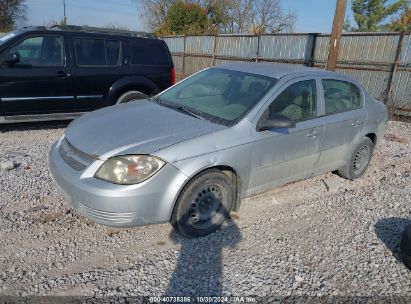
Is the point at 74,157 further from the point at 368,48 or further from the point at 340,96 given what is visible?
the point at 368,48

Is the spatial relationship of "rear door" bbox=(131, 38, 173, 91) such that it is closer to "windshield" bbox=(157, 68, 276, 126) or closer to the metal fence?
"windshield" bbox=(157, 68, 276, 126)

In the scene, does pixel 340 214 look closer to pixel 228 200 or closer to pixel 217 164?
pixel 228 200

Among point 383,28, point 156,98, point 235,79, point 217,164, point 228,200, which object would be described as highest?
point 383,28

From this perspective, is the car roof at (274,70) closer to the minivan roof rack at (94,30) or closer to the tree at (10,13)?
the minivan roof rack at (94,30)

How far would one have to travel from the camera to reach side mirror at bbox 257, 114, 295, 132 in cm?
328

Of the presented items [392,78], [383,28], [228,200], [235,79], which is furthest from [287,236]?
[383,28]

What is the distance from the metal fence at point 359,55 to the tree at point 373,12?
15365mm

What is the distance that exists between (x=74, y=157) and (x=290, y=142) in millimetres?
2232

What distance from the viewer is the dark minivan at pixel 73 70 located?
18.7 ft

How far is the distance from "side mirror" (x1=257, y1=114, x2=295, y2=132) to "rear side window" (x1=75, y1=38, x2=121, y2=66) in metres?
4.26

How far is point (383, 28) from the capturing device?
79.4ft

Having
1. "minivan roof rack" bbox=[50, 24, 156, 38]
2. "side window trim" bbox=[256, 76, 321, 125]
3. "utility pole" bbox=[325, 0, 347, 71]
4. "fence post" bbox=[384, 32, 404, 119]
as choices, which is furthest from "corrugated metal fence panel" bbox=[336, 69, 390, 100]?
"side window trim" bbox=[256, 76, 321, 125]

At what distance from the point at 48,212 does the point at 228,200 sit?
195 centimetres

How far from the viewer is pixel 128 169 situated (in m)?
2.76
